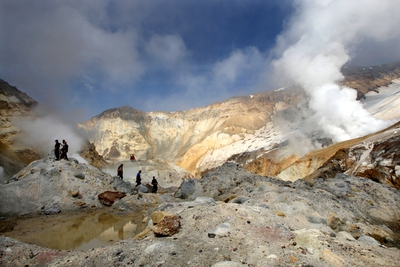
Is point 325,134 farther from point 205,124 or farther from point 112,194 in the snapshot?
point 112,194

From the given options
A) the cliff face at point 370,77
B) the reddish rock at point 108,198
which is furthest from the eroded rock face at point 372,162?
the cliff face at point 370,77

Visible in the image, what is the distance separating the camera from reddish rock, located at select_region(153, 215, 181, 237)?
4859 mm

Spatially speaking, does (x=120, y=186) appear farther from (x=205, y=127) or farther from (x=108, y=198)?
(x=205, y=127)

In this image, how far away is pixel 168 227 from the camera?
4934 mm

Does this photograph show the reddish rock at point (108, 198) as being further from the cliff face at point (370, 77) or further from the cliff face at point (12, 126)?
the cliff face at point (370, 77)

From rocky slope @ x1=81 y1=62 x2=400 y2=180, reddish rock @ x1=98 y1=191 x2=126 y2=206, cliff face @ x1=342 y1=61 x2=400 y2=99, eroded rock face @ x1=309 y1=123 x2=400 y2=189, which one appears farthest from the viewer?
cliff face @ x1=342 y1=61 x2=400 y2=99

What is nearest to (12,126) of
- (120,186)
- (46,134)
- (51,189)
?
(46,134)

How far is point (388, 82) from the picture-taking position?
6750 centimetres

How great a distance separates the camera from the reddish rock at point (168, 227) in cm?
486

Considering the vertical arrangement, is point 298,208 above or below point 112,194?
below

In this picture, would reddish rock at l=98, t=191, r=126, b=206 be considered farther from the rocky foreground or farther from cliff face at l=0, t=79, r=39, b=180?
cliff face at l=0, t=79, r=39, b=180

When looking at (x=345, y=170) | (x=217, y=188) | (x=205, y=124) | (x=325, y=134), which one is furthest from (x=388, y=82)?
(x=217, y=188)

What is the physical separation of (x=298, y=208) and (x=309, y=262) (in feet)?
10.5

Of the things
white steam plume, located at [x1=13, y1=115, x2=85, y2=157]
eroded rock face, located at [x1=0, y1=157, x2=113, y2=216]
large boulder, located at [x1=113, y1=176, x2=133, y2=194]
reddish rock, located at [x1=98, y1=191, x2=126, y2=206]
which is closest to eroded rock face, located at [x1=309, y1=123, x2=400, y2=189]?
large boulder, located at [x1=113, y1=176, x2=133, y2=194]
